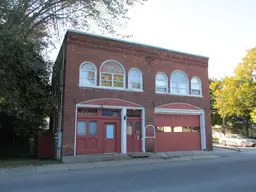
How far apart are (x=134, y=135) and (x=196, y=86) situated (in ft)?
22.0

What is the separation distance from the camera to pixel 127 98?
1493 centimetres

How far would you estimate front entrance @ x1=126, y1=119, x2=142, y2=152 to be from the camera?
14.8 meters

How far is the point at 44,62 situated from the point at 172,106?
9079mm

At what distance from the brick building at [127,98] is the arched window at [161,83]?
0.07 m

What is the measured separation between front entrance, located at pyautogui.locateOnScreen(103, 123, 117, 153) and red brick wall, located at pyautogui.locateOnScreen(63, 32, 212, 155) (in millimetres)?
1924

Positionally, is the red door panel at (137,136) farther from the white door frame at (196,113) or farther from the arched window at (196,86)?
the arched window at (196,86)

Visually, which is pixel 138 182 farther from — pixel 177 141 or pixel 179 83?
pixel 179 83

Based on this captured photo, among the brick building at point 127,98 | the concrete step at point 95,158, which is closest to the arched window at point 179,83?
the brick building at point 127,98

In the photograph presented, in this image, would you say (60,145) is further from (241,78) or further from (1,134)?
(241,78)

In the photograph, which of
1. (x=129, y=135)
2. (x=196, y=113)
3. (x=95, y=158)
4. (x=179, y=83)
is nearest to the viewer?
(x=95, y=158)

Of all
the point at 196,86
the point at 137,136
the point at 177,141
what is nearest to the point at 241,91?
the point at 196,86

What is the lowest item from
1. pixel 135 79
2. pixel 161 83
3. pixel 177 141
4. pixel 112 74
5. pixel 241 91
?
pixel 177 141

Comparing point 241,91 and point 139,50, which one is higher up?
point 139,50

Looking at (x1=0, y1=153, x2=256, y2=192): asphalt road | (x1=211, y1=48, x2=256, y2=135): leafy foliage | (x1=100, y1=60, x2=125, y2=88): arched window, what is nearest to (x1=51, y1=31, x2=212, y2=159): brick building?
(x1=100, y1=60, x2=125, y2=88): arched window
